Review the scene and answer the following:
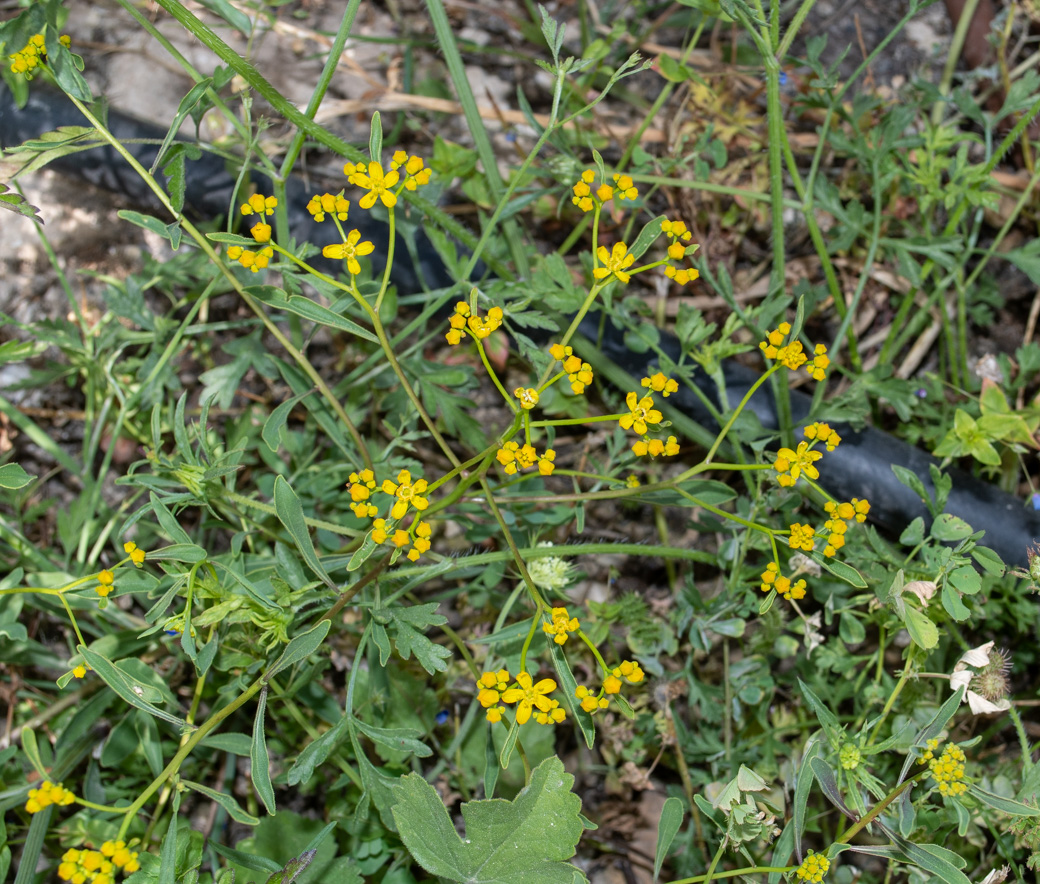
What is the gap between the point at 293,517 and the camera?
1.50 metres

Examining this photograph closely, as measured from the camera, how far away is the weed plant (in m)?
1.56

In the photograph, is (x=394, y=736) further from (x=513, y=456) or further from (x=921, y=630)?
(x=921, y=630)

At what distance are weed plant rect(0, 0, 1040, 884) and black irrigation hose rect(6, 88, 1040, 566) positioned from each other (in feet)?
0.24

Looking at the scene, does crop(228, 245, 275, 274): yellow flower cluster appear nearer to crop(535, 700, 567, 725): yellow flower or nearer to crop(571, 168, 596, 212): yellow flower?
crop(571, 168, 596, 212): yellow flower

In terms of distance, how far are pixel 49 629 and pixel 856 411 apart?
2420mm

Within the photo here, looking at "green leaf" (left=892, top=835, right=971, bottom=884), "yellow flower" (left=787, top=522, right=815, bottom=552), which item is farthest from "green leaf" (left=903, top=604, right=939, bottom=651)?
"green leaf" (left=892, top=835, right=971, bottom=884)

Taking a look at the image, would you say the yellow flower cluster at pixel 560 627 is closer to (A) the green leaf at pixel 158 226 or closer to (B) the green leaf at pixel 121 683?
(B) the green leaf at pixel 121 683

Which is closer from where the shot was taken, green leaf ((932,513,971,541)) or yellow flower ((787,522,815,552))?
yellow flower ((787,522,815,552))

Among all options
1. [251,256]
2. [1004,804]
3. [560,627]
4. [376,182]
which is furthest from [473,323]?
[1004,804]

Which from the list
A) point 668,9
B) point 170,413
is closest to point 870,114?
point 668,9

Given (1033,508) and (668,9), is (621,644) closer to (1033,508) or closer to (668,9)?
(1033,508)

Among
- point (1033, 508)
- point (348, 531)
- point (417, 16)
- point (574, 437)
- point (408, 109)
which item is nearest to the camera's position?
point (348, 531)

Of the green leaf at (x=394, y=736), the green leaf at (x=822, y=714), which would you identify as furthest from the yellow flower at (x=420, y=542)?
the green leaf at (x=822, y=714)

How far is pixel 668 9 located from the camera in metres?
3.00
